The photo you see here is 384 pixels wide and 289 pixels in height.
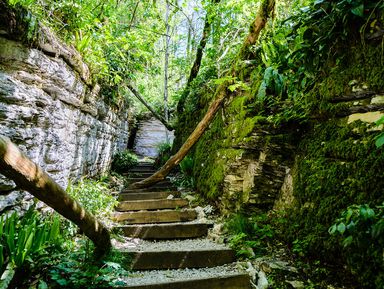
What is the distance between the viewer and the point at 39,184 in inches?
64.6

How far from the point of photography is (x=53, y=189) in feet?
5.86

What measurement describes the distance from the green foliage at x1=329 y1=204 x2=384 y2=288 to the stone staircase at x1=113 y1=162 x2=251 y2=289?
107cm

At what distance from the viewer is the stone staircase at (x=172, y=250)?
8.32 ft

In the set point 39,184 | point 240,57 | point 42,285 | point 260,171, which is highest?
point 240,57

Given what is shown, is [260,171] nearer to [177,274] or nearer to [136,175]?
[177,274]

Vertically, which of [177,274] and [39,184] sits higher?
[39,184]

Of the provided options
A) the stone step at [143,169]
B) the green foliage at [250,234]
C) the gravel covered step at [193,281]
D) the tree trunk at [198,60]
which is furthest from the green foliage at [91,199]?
the tree trunk at [198,60]

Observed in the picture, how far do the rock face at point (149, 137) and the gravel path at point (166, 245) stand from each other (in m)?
9.08

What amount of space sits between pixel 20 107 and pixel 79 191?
187 cm

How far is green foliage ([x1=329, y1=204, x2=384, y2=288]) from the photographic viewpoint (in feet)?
4.47

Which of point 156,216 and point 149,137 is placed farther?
point 149,137

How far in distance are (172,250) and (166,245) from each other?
18.6 inches

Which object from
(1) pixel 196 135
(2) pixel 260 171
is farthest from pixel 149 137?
(2) pixel 260 171

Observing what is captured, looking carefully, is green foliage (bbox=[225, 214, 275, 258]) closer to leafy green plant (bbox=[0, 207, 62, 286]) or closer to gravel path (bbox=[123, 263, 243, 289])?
gravel path (bbox=[123, 263, 243, 289])
